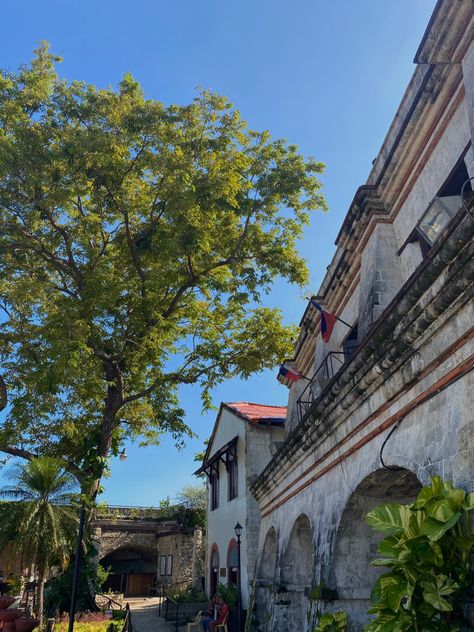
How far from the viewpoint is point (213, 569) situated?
2122 centimetres

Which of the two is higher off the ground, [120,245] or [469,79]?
[120,245]

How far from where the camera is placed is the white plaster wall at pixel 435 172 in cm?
566

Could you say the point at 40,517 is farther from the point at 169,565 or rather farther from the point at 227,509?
the point at 169,565

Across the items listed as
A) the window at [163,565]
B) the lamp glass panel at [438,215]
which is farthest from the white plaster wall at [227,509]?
the lamp glass panel at [438,215]

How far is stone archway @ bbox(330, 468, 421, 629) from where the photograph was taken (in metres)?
6.37

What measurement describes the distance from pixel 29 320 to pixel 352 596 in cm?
1404

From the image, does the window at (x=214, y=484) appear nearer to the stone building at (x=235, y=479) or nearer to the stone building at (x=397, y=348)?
the stone building at (x=235, y=479)

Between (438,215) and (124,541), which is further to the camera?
(124,541)

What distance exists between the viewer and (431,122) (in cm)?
619

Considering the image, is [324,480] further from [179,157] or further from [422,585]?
[179,157]

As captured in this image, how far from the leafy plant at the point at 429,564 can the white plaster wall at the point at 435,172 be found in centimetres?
388

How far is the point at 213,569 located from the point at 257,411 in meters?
6.97

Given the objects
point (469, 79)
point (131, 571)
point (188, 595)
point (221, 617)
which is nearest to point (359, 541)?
point (469, 79)

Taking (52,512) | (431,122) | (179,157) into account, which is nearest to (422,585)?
(431,122)
